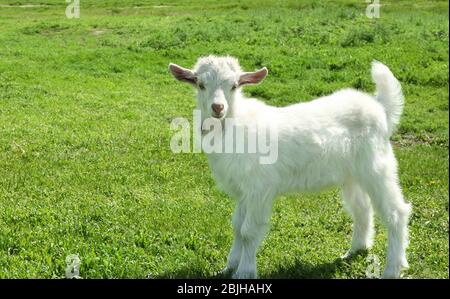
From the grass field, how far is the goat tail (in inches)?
62.3

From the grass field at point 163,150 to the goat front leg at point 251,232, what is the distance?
0.35 meters

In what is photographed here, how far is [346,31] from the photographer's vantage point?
853 inches

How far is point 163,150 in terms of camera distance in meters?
10.5

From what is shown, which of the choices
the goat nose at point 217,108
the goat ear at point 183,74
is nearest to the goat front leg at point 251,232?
the goat nose at point 217,108

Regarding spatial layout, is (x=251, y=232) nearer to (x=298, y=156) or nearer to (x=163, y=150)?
(x=298, y=156)

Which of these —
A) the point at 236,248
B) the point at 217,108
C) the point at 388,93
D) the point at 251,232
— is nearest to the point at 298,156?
the point at 251,232

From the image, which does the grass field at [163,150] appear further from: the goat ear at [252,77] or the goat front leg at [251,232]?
the goat ear at [252,77]

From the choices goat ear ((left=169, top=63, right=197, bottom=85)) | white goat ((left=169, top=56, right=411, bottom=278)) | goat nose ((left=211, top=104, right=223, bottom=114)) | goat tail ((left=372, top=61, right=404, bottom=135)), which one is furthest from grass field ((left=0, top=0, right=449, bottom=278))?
goat ear ((left=169, top=63, right=197, bottom=85))

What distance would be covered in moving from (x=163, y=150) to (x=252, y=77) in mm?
4701

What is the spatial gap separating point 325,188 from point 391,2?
31989 millimetres

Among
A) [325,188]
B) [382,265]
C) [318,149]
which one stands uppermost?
[318,149]
